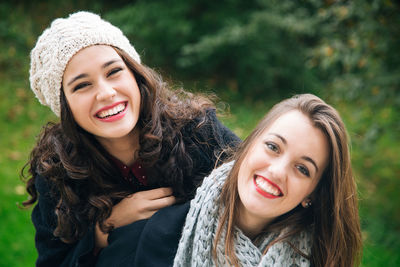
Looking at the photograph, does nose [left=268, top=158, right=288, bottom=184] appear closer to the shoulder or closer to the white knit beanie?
the shoulder

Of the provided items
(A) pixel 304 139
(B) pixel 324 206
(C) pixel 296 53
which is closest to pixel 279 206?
(B) pixel 324 206

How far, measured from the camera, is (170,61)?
7734 mm

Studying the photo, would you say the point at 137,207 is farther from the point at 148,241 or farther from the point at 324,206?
the point at 324,206

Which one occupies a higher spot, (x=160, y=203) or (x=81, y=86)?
(x=81, y=86)

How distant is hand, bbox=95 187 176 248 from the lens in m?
2.44

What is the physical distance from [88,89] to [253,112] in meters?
5.11

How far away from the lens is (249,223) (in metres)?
2.14

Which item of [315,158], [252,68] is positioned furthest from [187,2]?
[315,158]

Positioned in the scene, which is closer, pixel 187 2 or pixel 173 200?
pixel 173 200

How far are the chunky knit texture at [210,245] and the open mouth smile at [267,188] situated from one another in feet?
0.83

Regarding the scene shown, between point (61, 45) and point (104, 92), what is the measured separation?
35cm

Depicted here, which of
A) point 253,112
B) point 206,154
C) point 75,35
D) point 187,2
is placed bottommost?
point 253,112

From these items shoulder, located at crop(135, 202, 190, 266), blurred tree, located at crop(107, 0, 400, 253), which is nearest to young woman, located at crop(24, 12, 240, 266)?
shoulder, located at crop(135, 202, 190, 266)

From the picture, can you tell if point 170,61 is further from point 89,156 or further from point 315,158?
point 315,158
